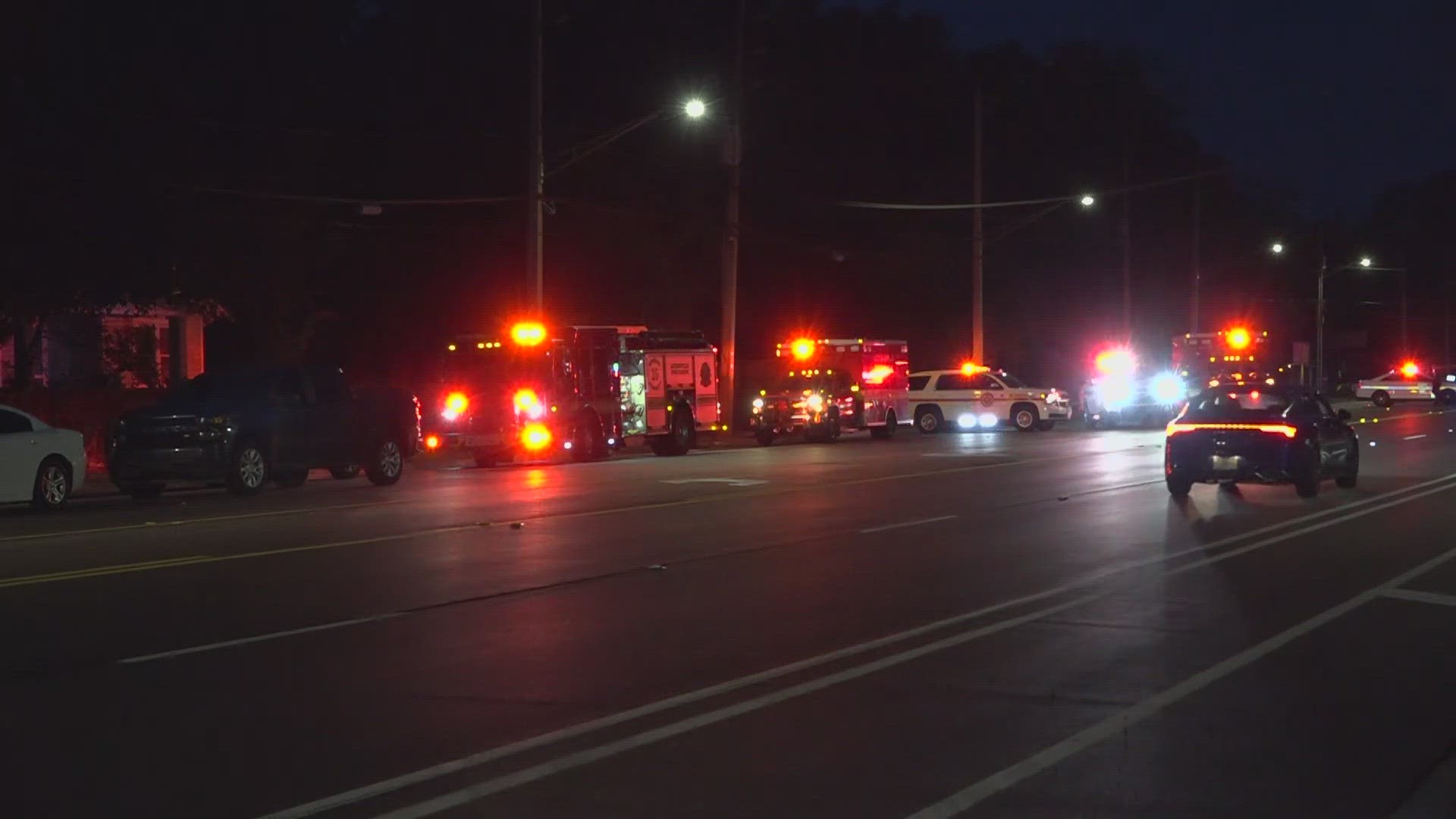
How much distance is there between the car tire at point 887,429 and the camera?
42.5 metres

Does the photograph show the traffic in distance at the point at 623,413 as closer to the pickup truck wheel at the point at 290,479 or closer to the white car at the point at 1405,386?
the pickup truck wheel at the point at 290,479

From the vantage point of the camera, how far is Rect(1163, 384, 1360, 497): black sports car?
2112cm

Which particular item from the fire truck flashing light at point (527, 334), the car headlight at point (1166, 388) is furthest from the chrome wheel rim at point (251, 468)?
the car headlight at point (1166, 388)

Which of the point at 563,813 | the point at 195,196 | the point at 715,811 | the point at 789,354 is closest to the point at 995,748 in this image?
the point at 715,811

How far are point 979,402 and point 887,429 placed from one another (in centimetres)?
433

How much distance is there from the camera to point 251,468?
23.8 metres

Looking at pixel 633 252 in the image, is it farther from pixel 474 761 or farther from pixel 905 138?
pixel 474 761

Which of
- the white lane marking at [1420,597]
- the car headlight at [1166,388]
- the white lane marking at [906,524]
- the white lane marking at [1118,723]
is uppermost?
the car headlight at [1166,388]

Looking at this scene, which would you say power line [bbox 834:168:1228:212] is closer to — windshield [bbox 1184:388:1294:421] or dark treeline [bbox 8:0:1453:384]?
dark treeline [bbox 8:0:1453:384]

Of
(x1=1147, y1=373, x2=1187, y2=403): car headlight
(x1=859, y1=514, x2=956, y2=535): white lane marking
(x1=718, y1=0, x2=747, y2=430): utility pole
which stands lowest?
(x1=859, y1=514, x2=956, y2=535): white lane marking

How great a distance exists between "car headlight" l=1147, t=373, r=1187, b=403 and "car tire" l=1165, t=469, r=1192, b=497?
25.9 m

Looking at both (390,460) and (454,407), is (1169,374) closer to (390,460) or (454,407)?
(454,407)

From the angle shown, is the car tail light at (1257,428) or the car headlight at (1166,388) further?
the car headlight at (1166,388)

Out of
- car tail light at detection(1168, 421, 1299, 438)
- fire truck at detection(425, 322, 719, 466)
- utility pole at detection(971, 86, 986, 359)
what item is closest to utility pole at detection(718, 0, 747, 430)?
fire truck at detection(425, 322, 719, 466)
